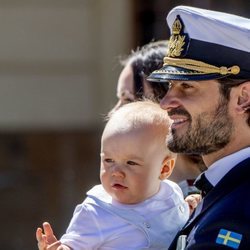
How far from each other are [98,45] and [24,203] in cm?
174

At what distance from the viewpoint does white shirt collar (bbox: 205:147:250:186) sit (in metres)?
3.19

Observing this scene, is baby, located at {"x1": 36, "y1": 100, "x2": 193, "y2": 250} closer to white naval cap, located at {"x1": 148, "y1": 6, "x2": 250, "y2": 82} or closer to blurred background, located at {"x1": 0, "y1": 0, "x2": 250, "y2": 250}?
white naval cap, located at {"x1": 148, "y1": 6, "x2": 250, "y2": 82}

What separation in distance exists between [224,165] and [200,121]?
0.15 metres

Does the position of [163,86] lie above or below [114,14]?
above

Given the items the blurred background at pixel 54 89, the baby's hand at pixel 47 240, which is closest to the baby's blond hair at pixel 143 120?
the baby's hand at pixel 47 240

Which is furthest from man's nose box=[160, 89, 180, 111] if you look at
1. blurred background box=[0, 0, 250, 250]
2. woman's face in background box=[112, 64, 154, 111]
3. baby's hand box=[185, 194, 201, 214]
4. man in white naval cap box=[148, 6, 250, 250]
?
blurred background box=[0, 0, 250, 250]

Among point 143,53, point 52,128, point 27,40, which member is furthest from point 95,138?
point 143,53

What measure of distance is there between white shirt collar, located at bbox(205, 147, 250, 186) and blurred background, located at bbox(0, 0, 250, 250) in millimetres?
7606

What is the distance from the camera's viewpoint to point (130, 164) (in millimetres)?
3523

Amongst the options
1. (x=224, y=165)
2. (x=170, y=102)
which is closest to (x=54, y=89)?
(x=170, y=102)

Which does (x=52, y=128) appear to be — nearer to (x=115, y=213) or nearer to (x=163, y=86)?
(x=163, y=86)

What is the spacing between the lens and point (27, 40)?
11078 millimetres

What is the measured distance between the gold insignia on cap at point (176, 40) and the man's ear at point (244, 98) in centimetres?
23

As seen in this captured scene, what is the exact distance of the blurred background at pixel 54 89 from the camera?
1095 cm
